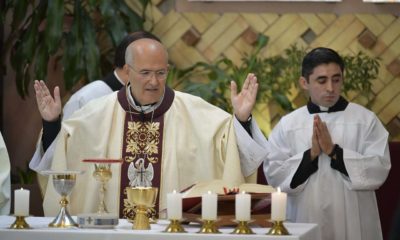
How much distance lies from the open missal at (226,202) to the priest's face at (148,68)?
875 mm

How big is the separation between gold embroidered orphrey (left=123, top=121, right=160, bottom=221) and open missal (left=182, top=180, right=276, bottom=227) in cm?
85

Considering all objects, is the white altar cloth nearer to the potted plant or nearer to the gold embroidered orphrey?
the gold embroidered orphrey

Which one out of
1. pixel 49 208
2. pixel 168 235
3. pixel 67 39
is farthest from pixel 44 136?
pixel 67 39

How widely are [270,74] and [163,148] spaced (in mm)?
2603

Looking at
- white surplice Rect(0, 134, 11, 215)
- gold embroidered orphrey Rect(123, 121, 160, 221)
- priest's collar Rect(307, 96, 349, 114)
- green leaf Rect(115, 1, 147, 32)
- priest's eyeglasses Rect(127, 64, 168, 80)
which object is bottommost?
white surplice Rect(0, 134, 11, 215)

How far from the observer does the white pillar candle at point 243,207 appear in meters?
4.18

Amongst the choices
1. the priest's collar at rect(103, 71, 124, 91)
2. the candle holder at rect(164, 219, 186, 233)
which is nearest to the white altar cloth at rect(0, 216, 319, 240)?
the candle holder at rect(164, 219, 186, 233)

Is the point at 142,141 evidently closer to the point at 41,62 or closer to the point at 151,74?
the point at 151,74

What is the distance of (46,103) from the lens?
525 centimetres

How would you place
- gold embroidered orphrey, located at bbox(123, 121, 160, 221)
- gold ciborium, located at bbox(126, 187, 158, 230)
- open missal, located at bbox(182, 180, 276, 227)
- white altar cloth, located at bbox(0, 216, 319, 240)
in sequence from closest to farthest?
1. white altar cloth, located at bbox(0, 216, 319, 240)
2. gold ciborium, located at bbox(126, 187, 158, 230)
3. open missal, located at bbox(182, 180, 276, 227)
4. gold embroidered orphrey, located at bbox(123, 121, 160, 221)

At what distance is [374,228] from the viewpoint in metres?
6.11

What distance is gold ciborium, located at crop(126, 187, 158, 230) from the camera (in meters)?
4.38

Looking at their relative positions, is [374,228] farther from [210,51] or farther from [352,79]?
[210,51]

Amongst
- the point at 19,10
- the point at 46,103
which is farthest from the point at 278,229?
the point at 19,10
